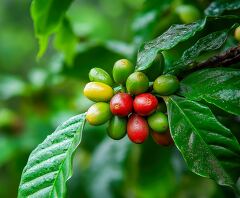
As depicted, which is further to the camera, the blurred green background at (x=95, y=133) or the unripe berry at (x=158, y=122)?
the blurred green background at (x=95, y=133)

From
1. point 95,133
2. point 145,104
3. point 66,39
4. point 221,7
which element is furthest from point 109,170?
point 145,104

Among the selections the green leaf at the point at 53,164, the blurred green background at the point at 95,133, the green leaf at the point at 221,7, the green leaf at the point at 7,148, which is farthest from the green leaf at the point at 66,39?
A: the green leaf at the point at 7,148

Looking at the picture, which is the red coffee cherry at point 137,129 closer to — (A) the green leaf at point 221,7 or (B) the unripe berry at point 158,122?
(B) the unripe berry at point 158,122

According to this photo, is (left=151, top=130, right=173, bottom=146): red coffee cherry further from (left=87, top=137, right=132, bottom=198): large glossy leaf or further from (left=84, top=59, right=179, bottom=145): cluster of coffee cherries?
(left=87, top=137, right=132, bottom=198): large glossy leaf

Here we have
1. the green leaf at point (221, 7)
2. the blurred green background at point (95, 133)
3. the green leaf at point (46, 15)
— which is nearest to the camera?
the green leaf at point (221, 7)

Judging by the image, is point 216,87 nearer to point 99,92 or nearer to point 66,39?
point 99,92

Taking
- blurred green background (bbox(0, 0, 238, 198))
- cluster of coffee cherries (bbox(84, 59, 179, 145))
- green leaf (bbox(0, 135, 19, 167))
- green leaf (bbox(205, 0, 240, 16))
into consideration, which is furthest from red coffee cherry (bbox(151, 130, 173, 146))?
green leaf (bbox(0, 135, 19, 167))

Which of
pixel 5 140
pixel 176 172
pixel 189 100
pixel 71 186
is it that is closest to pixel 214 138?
pixel 189 100
